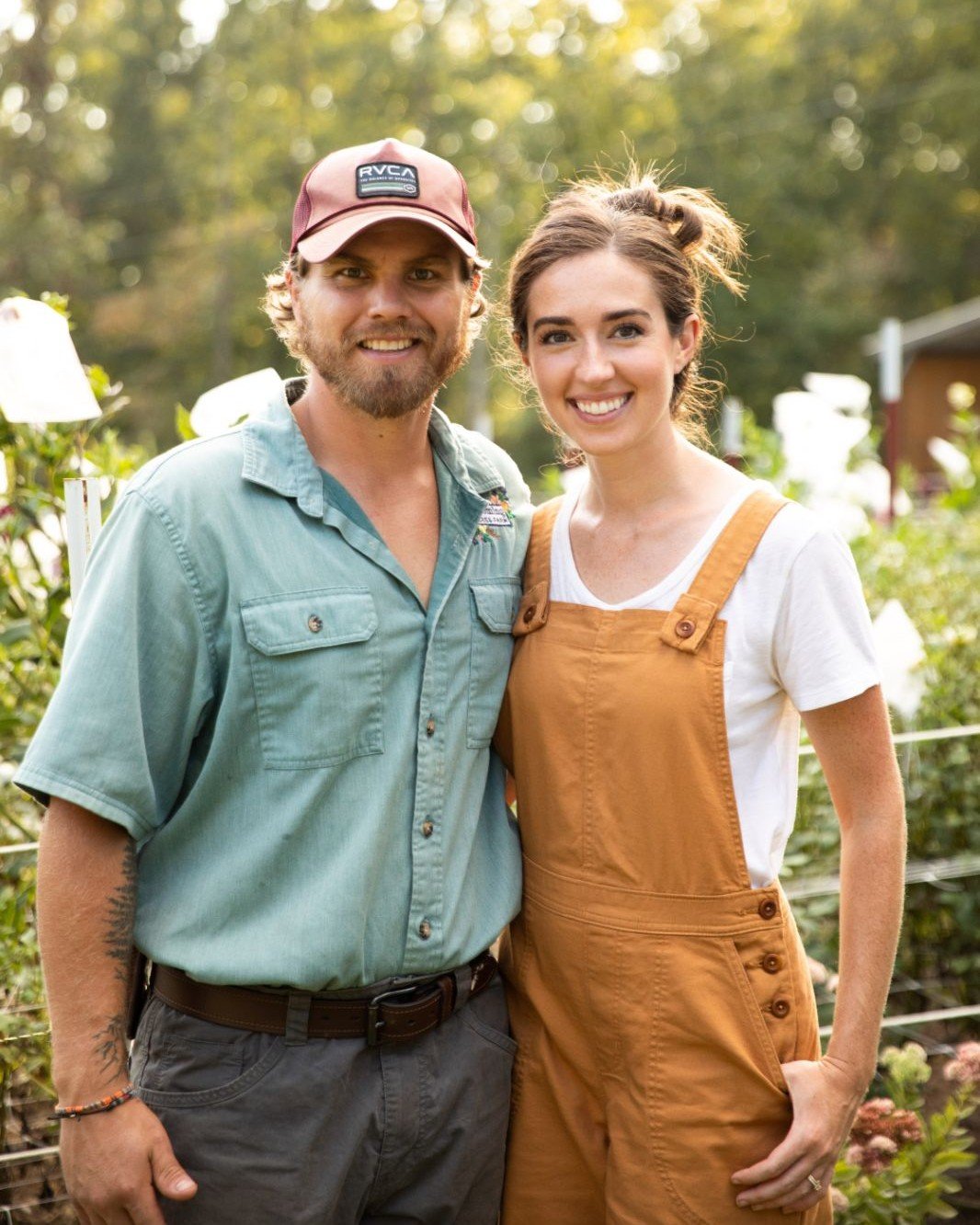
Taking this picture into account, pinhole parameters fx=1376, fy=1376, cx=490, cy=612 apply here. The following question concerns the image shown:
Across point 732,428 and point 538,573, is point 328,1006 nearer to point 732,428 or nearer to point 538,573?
point 538,573

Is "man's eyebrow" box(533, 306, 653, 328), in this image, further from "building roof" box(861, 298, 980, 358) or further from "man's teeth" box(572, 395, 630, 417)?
"building roof" box(861, 298, 980, 358)

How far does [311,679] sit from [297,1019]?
502 millimetres

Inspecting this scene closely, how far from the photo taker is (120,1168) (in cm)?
192

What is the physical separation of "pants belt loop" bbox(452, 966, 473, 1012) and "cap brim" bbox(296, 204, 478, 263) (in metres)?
1.14

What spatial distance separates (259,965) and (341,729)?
0.36 meters

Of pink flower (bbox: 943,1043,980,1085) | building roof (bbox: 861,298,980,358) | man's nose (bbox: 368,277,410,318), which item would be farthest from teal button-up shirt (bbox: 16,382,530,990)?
building roof (bbox: 861,298,980,358)

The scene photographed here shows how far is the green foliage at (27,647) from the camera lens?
9.09ft

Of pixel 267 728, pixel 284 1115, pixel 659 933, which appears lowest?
pixel 284 1115

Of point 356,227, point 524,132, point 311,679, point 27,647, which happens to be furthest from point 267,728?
point 524,132

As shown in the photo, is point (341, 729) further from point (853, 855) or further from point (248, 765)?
point (853, 855)

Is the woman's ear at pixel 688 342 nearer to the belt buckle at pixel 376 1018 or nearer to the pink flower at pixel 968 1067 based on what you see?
the belt buckle at pixel 376 1018

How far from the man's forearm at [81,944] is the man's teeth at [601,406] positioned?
39.3 inches

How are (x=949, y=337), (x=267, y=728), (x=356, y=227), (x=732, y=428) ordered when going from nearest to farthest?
(x=267, y=728) < (x=356, y=227) < (x=732, y=428) < (x=949, y=337)

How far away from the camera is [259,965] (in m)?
1.98
